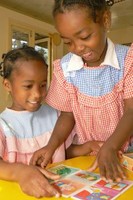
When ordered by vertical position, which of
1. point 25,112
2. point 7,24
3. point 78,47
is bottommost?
point 25,112

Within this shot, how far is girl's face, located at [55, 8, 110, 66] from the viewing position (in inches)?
30.1

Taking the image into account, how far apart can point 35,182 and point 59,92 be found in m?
0.49

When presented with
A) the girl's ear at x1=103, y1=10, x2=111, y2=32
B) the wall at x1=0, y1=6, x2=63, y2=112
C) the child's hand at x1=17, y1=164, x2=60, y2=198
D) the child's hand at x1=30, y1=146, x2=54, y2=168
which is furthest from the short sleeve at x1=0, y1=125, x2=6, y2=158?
the wall at x1=0, y1=6, x2=63, y2=112

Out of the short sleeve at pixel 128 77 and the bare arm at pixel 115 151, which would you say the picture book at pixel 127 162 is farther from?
the short sleeve at pixel 128 77

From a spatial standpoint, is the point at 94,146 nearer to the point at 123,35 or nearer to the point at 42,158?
the point at 42,158

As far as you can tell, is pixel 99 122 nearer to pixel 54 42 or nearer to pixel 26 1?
pixel 26 1

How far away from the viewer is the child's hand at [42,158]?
0.82 m

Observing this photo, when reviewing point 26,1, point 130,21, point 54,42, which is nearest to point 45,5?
point 26,1

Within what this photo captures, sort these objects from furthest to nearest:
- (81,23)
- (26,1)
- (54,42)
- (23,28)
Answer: (54,42)
(23,28)
(26,1)
(81,23)

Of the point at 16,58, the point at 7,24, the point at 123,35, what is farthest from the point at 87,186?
the point at 123,35

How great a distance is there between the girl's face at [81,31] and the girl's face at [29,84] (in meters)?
0.25

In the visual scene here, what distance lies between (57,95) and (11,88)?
200 millimetres

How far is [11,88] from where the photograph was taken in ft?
3.51

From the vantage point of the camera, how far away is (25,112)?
1.07 m
